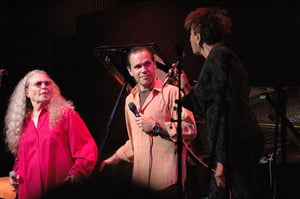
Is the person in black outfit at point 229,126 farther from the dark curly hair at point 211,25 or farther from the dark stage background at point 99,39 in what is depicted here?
the dark stage background at point 99,39

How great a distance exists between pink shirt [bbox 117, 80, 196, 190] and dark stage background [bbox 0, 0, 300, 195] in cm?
182

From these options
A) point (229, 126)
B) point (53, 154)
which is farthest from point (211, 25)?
point (53, 154)

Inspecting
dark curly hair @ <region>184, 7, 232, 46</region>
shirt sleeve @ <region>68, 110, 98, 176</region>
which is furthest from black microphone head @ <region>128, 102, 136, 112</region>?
dark curly hair @ <region>184, 7, 232, 46</region>

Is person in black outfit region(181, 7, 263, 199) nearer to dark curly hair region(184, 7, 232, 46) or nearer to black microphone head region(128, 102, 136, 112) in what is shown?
dark curly hair region(184, 7, 232, 46)

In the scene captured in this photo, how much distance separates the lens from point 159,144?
2.89 m

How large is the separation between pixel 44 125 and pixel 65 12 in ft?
12.3

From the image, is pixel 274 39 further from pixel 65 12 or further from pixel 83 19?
pixel 65 12

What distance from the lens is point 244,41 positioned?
448cm

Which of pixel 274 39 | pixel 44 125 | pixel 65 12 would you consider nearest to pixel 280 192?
pixel 274 39

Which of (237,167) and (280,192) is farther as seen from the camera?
(280,192)

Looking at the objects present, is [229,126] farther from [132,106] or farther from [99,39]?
[99,39]

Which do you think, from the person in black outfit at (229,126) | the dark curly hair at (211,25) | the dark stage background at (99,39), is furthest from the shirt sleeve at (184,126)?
the dark stage background at (99,39)

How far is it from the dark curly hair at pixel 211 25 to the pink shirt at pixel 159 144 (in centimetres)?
56

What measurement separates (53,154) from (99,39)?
3.15 meters
